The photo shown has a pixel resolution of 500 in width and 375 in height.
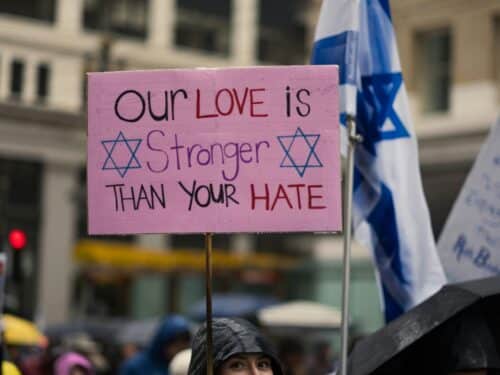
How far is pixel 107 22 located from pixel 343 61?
97.7ft

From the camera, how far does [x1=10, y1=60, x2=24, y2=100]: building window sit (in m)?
32.9

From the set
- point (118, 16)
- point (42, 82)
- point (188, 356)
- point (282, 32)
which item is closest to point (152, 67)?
point (118, 16)

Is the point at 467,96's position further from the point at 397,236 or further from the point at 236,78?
the point at 236,78

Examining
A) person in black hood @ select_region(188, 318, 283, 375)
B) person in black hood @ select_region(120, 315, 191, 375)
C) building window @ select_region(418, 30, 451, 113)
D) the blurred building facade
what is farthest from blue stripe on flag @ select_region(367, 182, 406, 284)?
building window @ select_region(418, 30, 451, 113)

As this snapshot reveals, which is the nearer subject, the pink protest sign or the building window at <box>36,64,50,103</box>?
the pink protest sign

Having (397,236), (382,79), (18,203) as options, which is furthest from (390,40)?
(18,203)

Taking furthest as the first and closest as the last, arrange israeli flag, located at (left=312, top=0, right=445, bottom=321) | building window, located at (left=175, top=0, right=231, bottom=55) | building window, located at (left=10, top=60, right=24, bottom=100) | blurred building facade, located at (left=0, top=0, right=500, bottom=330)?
building window, located at (left=175, top=0, right=231, bottom=55) < building window, located at (left=10, top=60, right=24, bottom=100) < blurred building facade, located at (left=0, top=0, right=500, bottom=330) < israeli flag, located at (left=312, top=0, right=445, bottom=321)

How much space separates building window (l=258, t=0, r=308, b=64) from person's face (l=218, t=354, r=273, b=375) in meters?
33.5

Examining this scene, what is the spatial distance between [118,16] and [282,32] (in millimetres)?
4659

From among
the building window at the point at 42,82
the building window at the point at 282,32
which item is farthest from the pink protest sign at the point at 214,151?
the building window at the point at 282,32

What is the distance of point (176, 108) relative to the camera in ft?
15.2

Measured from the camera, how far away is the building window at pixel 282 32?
3780 cm

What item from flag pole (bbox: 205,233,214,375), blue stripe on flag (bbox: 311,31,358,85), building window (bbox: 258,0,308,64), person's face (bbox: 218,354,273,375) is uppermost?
building window (bbox: 258,0,308,64)

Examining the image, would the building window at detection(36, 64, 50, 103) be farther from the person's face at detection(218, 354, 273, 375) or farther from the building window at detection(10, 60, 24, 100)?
the person's face at detection(218, 354, 273, 375)
